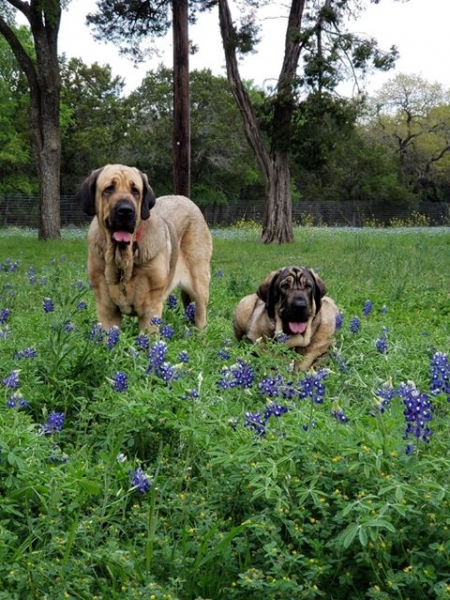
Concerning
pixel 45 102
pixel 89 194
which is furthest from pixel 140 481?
pixel 45 102

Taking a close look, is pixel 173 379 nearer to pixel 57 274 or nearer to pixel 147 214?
pixel 147 214

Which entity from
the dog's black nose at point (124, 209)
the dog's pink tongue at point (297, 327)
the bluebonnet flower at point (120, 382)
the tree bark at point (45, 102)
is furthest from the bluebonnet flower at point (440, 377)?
the tree bark at point (45, 102)

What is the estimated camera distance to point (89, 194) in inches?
239

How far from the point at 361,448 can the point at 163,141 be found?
165ft

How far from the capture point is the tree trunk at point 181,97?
21.1m

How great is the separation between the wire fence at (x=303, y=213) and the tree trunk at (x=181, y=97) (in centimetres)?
2189

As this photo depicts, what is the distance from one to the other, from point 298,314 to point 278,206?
60.2 feet

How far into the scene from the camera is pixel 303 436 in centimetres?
298

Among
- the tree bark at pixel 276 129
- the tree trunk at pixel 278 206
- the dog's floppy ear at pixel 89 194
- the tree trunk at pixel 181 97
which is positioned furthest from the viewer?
the tree trunk at pixel 278 206

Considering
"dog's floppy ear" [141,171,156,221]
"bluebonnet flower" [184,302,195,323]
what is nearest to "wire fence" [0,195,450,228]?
"bluebonnet flower" [184,302,195,323]

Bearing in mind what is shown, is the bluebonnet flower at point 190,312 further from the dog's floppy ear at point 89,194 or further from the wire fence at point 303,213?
the wire fence at point 303,213

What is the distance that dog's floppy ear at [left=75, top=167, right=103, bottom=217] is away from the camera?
6.06m

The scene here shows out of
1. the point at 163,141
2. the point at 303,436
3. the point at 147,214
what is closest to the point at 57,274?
the point at 147,214

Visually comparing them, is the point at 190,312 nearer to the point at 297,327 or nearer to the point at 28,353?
the point at 297,327
